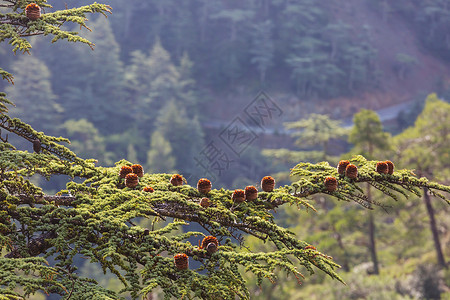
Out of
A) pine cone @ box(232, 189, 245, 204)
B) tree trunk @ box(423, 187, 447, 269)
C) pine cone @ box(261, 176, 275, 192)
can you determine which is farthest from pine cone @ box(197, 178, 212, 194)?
tree trunk @ box(423, 187, 447, 269)

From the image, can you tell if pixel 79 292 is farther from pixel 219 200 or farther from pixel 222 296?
pixel 219 200

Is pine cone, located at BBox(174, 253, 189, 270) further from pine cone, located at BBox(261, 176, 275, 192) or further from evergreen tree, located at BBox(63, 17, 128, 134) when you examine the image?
evergreen tree, located at BBox(63, 17, 128, 134)

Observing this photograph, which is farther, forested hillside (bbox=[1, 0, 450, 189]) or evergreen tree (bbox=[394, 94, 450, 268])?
forested hillside (bbox=[1, 0, 450, 189])

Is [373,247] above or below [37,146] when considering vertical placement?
above

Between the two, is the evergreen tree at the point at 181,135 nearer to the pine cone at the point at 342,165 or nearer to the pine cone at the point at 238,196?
the pine cone at the point at 342,165

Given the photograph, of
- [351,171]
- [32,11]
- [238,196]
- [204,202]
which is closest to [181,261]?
[204,202]

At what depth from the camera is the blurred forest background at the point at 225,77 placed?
28.8 meters

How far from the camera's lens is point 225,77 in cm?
3541

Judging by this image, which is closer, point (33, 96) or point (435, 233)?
point (435, 233)

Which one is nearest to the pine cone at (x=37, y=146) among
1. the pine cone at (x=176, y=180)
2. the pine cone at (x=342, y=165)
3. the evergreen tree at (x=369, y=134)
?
the pine cone at (x=176, y=180)

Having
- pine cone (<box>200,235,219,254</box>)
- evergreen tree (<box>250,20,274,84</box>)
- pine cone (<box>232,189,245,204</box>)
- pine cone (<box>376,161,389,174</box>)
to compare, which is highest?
evergreen tree (<box>250,20,274,84</box>)

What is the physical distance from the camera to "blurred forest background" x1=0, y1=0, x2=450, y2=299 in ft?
94.6

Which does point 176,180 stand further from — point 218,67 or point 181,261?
point 218,67

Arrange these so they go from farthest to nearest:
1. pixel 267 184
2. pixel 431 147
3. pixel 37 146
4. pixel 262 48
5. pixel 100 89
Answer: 1. pixel 262 48
2. pixel 100 89
3. pixel 431 147
4. pixel 267 184
5. pixel 37 146
